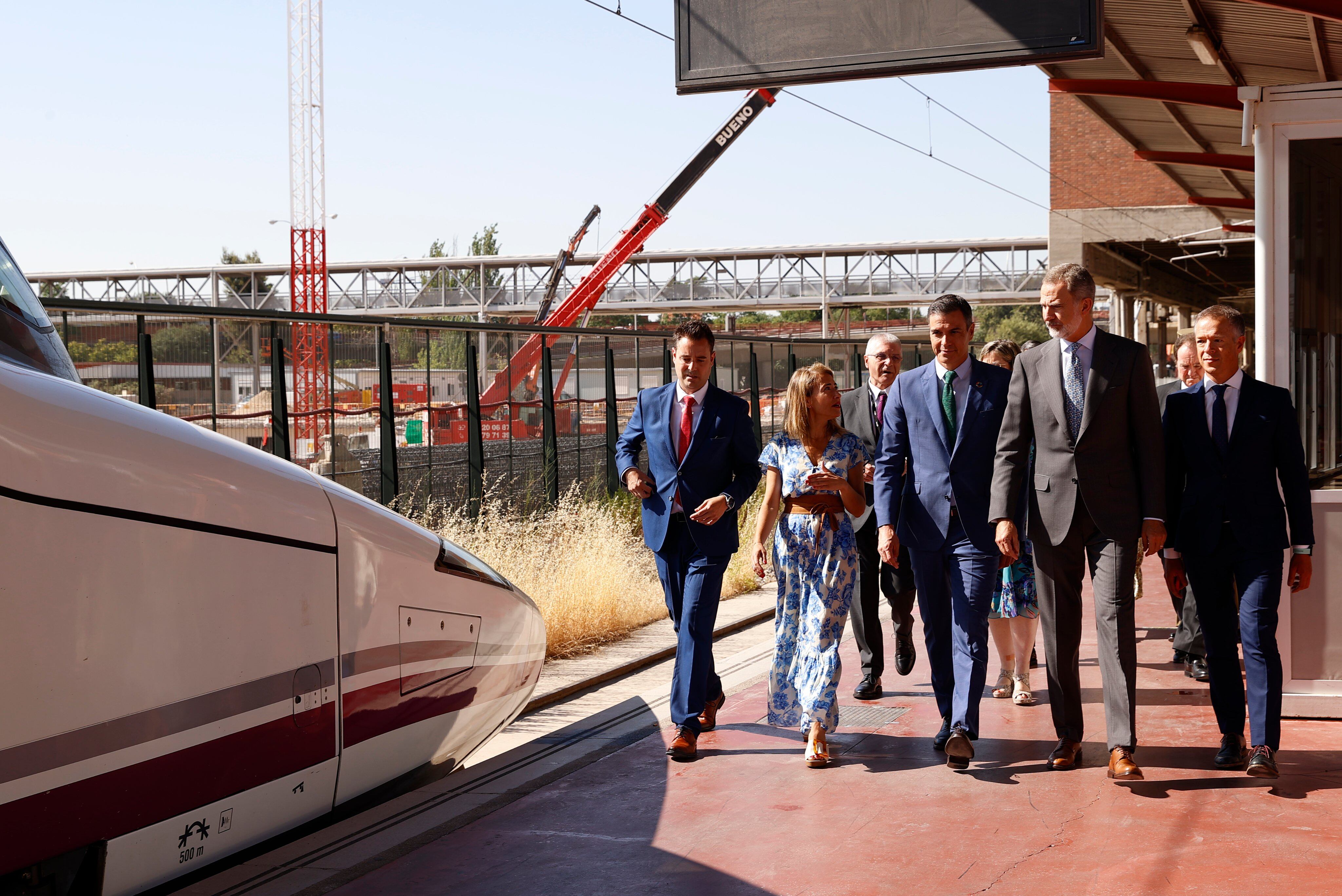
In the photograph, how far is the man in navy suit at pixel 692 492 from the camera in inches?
249

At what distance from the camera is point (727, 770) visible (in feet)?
19.9

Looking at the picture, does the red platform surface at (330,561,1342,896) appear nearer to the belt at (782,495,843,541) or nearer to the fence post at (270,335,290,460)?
the belt at (782,495,843,541)

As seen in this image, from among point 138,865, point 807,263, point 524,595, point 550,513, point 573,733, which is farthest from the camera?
point 807,263

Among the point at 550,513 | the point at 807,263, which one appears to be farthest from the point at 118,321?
the point at 807,263

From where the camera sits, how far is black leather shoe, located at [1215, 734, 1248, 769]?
575 cm

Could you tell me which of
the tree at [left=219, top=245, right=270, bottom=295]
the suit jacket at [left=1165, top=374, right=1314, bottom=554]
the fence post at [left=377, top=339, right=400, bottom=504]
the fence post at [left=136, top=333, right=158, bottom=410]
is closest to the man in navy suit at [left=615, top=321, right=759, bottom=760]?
the suit jacket at [left=1165, top=374, right=1314, bottom=554]

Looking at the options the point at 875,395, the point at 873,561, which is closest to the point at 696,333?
the point at 875,395

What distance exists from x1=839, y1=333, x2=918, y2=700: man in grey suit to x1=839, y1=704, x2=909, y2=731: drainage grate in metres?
0.23

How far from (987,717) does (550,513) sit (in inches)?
249

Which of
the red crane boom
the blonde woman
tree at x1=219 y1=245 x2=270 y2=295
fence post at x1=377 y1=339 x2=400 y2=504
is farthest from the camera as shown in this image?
tree at x1=219 y1=245 x2=270 y2=295

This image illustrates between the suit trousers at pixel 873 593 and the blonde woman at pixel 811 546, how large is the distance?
48.2 inches

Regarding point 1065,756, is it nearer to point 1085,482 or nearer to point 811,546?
point 1085,482

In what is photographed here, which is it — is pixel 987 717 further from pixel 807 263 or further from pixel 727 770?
pixel 807 263

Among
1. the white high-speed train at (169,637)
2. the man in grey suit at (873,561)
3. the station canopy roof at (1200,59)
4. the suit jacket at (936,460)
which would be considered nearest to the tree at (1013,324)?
the station canopy roof at (1200,59)
